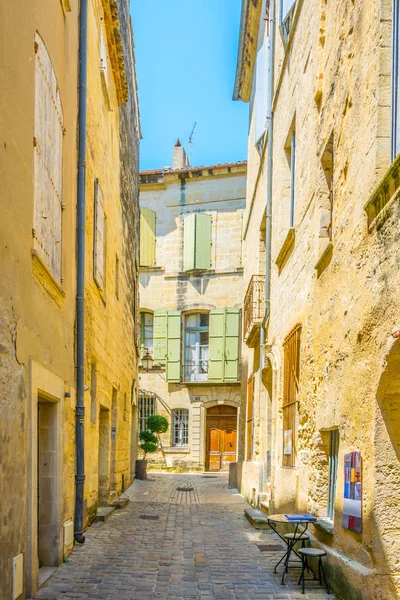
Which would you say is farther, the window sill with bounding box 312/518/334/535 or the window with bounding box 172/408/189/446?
the window with bounding box 172/408/189/446

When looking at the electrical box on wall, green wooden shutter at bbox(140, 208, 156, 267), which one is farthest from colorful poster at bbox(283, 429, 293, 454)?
green wooden shutter at bbox(140, 208, 156, 267)

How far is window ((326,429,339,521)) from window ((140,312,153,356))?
17932mm

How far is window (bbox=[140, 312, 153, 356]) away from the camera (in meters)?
24.0

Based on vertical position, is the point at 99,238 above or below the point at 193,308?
above

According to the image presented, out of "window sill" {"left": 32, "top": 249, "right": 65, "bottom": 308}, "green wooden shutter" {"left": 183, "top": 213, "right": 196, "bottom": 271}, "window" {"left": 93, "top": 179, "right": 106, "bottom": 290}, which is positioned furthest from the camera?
"green wooden shutter" {"left": 183, "top": 213, "right": 196, "bottom": 271}

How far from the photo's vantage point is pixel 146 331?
24.1 meters

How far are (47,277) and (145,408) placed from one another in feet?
58.1

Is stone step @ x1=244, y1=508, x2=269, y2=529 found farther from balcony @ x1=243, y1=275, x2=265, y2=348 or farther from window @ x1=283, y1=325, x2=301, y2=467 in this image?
balcony @ x1=243, y1=275, x2=265, y2=348

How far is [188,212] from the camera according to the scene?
23781 mm

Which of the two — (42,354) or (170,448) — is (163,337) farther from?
(42,354)

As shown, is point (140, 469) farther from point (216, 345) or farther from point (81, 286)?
point (81, 286)

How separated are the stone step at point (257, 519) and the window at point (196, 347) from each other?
42.7ft

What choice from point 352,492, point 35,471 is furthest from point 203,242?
point 352,492

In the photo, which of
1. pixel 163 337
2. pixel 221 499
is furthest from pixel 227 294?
pixel 221 499
